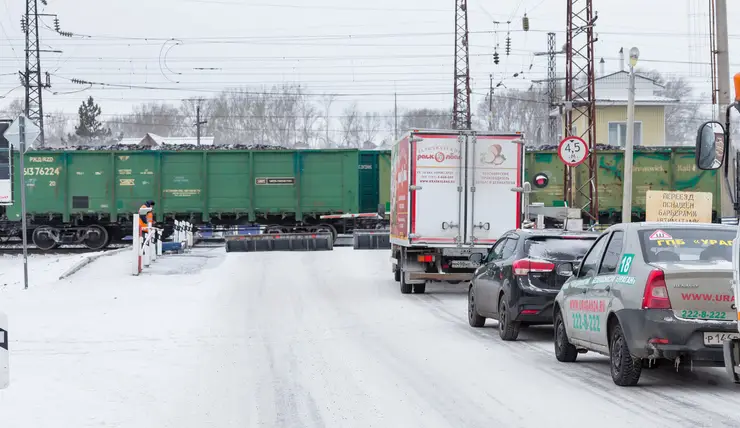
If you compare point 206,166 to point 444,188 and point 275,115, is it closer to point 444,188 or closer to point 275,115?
point 444,188

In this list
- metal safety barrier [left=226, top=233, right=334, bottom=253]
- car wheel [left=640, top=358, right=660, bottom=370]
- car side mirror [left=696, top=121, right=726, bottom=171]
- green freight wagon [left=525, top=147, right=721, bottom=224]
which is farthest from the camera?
green freight wagon [left=525, top=147, right=721, bottom=224]

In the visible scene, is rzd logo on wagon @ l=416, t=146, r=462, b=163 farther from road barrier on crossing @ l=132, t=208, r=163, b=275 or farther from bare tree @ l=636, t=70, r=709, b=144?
bare tree @ l=636, t=70, r=709, b=144

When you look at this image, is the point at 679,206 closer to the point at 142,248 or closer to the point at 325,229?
the point at 142,248

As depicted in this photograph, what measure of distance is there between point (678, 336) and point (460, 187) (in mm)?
11682

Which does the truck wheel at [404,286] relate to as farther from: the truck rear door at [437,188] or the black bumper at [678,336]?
the black bumper at [678,336]

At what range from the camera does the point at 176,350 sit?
12977 millimetres

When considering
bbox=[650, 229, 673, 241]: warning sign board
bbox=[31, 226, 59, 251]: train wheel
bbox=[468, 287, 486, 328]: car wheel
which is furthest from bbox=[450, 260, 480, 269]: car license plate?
bbox=[31, 226, 59, 251]: train wheel

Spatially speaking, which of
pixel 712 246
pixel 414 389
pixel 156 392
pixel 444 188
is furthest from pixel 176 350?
pixel 444 188

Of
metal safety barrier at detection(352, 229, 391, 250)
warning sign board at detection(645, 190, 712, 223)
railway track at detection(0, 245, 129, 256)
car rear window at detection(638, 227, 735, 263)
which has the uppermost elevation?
warning sign board at detection(645, 190, 712, 223)

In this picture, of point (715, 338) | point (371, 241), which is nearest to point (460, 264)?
point (715, 338)

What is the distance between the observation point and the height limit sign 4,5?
21772mm

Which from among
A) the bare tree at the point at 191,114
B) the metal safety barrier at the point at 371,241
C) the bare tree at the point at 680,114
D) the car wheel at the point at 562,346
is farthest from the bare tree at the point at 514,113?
the car wheel at the point at 562,346

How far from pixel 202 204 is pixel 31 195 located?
5983 mm

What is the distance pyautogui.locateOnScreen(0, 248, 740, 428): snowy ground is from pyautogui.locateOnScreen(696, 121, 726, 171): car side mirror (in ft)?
6.29
